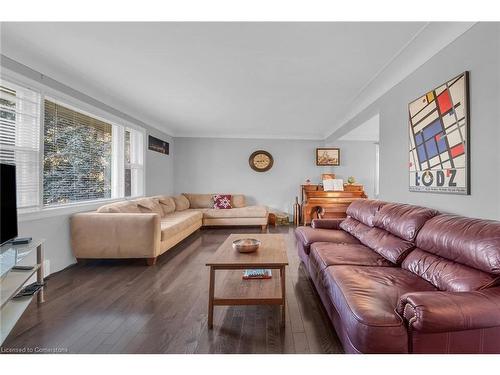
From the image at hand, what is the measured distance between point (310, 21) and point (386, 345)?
7.15 ft

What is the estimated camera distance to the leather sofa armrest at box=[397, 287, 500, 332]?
3.41 ft

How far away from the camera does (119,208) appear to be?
323 centimetres

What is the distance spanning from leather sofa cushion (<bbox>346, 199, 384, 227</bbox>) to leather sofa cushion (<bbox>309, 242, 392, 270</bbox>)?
→ 389 mm

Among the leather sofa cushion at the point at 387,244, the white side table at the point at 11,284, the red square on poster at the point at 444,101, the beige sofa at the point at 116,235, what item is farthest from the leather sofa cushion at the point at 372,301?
the beige sofa at the point at 116,235

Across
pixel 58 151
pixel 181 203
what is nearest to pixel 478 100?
pixel 58 151

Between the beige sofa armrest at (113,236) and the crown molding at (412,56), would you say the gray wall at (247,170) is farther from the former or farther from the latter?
the beige sofa armrest at (113,236)

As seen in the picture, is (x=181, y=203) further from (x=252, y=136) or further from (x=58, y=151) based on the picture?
(x=58, y=151)

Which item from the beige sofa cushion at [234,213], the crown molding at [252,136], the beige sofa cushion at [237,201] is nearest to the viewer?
the beige sofa cushion at [234,213]

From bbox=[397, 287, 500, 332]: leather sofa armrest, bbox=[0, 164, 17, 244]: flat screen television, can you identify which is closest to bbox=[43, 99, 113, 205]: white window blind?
bbox=[0, 164, 17, 244]: flat screen television

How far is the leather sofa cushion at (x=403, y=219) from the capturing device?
1857 mm

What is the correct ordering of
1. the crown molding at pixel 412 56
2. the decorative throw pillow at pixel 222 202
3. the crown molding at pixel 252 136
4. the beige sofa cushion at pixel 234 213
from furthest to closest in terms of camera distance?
the crown molding at pixel 252 136, the decorative throw pillow at pixel 222 202, the beige sofa cushion at pixel 234 213, the crown molding at pixel 412 56

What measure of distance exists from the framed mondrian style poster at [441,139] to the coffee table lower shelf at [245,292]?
159 cm
